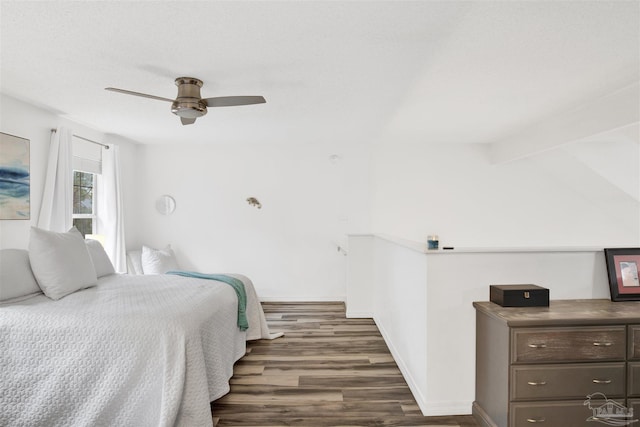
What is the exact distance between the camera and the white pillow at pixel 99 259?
333 centimetres

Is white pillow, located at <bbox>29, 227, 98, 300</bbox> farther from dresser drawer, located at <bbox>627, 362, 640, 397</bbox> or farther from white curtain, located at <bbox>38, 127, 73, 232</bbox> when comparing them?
dresser drawer, located at <bbox>627, 362, 640, 397</bbox>

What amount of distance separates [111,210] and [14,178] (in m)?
1.31

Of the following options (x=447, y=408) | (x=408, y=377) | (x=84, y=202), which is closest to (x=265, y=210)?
(x=84, y=202)

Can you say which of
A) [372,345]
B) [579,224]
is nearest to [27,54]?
[372,345]

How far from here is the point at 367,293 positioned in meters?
4.54

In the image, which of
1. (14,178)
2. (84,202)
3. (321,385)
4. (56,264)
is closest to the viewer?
(56,264)

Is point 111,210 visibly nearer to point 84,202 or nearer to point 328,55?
point 84,202

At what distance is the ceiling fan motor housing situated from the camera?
2.65m

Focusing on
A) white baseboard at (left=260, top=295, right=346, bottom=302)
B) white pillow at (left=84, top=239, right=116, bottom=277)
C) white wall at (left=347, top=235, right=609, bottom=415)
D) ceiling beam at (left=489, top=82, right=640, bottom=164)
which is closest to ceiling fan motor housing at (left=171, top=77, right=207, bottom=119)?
white pillow at (left=84, top=239, right=116, bottom=277)

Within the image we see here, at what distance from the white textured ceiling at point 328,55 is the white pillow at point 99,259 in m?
1.39

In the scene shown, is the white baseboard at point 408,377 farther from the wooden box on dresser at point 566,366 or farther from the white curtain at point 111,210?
the white curtain at point 111,210

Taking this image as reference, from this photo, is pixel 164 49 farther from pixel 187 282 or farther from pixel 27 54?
pixel 187 282

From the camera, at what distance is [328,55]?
94.3 inches

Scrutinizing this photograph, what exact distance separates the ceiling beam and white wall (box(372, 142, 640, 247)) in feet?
1.81
